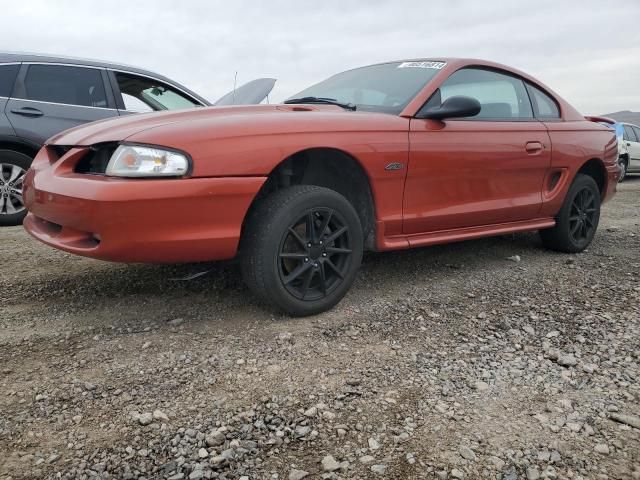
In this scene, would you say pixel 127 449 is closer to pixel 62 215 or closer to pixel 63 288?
pixel 62 215

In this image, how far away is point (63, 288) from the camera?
3043 mm

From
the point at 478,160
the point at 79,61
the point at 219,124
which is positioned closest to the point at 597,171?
the point at 478,160

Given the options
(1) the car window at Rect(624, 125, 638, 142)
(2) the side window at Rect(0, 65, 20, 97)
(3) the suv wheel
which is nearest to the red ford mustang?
(3) the suv wheel

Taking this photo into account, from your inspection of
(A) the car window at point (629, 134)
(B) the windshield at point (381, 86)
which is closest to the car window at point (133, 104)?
(B) the windshield at point (381, 86)

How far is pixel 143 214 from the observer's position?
2.26 m

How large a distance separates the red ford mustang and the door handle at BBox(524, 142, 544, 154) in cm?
1

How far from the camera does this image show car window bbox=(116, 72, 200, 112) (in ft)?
17.4

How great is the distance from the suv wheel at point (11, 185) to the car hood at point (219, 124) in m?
2.30

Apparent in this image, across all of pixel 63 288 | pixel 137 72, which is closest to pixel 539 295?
pixel 63 288

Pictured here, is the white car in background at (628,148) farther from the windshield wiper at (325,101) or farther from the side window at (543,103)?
the windshield wiper at (325,101)

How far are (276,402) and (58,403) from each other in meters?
0.76

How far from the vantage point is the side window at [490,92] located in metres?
3.39

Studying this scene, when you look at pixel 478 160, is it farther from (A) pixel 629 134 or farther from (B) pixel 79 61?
(A) pixel 629 134

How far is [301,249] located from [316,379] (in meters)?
0.77
